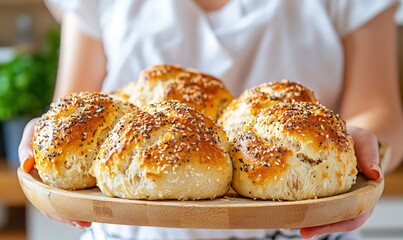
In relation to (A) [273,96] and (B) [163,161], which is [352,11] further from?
(B) [163,161]

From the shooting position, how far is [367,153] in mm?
1038

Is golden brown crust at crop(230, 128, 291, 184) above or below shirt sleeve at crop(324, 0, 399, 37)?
below

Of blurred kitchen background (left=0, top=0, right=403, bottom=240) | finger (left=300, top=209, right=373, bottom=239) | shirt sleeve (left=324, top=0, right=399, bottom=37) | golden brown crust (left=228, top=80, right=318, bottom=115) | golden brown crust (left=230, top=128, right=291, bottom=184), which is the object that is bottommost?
blurred kitchen background (left=0, top=0, right=403, bottom=240)

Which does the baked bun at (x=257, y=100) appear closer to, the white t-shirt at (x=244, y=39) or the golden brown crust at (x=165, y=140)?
the golden brown crust at (x=165, y=140)

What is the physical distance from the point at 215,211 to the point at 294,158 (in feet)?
0.48

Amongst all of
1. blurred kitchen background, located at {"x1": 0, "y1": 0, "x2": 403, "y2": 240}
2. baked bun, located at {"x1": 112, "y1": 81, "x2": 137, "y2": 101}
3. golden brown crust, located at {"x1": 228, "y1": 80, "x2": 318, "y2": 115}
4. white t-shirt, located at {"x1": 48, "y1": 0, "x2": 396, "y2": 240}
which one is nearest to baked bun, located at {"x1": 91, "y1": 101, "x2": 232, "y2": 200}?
golden brown crust, located at {"x1": 228, "y1": 80, "x2": 318, "y2": 115}

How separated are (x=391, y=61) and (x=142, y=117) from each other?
82 centimetres

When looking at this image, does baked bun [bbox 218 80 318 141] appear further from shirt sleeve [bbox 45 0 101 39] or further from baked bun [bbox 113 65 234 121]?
shirt sleeve [bbox 45 0 101 39]

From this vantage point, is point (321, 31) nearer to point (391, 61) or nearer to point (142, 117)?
point (391, 61)

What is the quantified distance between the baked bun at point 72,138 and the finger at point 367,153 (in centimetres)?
37

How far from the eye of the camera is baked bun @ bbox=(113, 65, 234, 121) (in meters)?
1.15

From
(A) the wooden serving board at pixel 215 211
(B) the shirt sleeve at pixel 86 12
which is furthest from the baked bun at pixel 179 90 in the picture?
(B) the shirt sleeve at pixel 86 12

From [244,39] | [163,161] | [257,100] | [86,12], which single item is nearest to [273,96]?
[257,100]

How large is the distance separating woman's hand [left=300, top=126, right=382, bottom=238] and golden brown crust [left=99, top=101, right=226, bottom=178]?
6.9 inches
